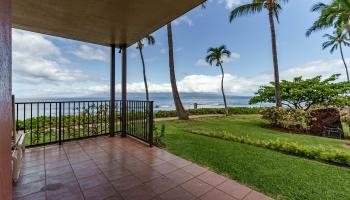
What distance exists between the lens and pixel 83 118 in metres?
4.47

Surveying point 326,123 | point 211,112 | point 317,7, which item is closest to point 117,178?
point 326,123

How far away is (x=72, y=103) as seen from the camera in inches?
164

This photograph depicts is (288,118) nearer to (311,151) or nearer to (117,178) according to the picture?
(311,151)

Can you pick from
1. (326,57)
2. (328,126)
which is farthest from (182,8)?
(326,57)

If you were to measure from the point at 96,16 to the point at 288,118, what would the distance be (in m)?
7.54

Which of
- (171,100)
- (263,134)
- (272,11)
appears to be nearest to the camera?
(263,134)

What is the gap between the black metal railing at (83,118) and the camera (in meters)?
3.76

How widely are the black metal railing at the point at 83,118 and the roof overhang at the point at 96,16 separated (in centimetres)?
148

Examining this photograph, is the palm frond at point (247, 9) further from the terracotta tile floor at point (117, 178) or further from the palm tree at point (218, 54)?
the terracotta tile floor at point (117, 178)

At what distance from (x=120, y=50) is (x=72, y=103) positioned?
5.72ft

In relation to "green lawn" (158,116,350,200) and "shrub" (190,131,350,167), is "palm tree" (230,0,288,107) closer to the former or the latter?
"shrub" (190,131,350,167)

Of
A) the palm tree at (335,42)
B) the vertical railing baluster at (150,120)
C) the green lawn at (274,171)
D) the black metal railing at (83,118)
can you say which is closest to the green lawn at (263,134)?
the green lawn at (274,171)

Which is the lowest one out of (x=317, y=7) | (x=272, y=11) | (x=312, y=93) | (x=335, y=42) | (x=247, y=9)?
(x=312, y=93)

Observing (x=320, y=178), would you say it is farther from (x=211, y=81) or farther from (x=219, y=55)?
(x=211, y=81)
